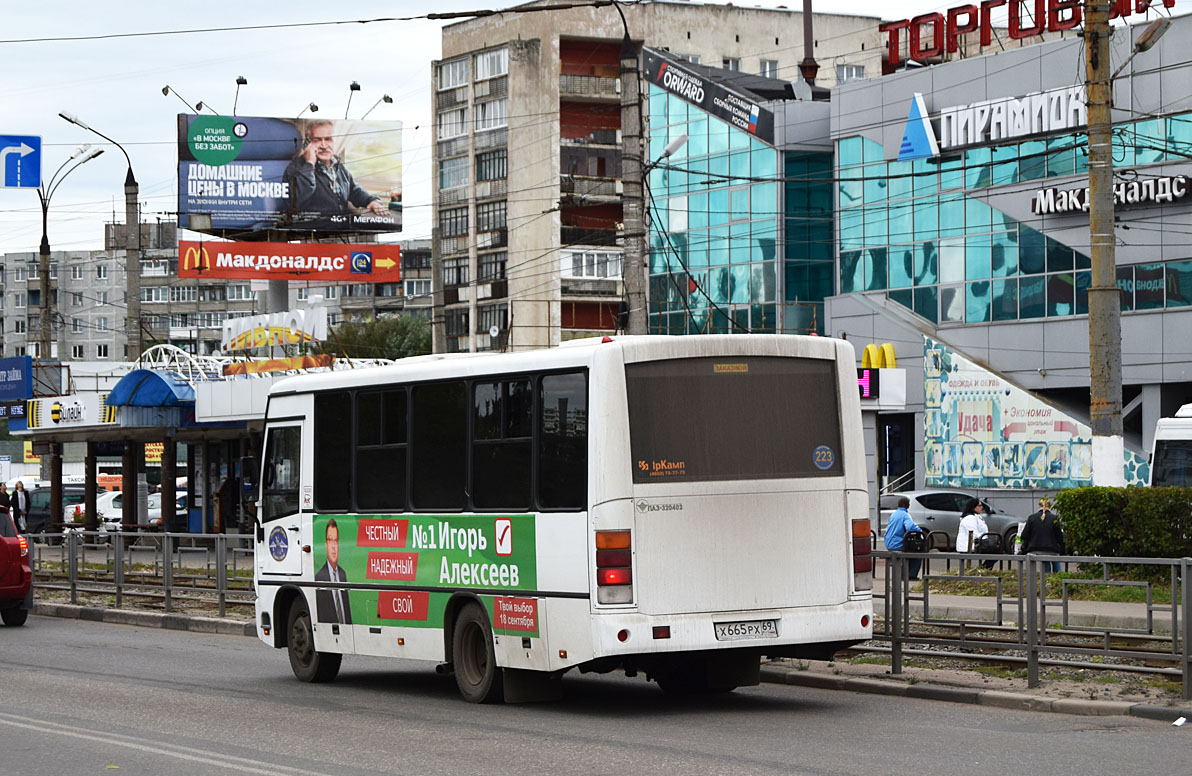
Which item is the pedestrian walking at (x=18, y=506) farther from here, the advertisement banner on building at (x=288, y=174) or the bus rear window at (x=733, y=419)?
the bus rear window at (x=733, y=419)

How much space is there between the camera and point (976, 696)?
1375 centimetres

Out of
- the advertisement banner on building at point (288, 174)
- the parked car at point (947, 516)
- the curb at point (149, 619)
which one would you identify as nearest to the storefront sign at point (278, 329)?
the advertisement banner on building at point (288, 174)

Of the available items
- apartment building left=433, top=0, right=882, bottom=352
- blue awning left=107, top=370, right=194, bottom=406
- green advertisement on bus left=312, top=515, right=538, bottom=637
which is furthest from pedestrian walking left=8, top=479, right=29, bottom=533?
apartment building left=433, top=0, right=882, bottom=352

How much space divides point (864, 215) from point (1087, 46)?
34229mm

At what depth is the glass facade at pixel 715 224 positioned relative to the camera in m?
59.8

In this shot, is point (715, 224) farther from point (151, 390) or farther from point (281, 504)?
point (281, 504)

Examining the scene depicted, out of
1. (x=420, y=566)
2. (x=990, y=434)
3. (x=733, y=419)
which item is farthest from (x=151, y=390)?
→ (x=733, y=419)

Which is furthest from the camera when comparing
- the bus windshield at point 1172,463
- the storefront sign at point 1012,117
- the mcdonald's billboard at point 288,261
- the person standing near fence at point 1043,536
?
the mcdonald's billboard at point 288,261

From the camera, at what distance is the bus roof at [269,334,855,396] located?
12.9 metres

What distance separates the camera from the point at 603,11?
290 feet

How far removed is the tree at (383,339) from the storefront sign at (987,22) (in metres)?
44.1

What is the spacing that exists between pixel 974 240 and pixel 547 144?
40688mm

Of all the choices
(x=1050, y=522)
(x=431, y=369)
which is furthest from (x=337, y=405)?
(x=1050, y=522)

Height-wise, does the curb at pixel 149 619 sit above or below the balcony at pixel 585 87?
below
